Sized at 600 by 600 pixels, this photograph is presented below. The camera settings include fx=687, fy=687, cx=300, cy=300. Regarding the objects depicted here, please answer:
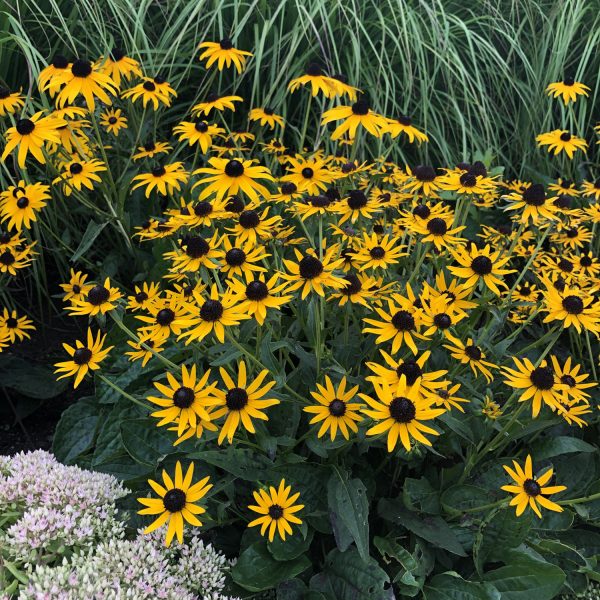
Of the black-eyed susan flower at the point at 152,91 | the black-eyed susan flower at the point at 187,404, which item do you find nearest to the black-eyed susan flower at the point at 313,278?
the black-eyed susan flower at the point at 187,404

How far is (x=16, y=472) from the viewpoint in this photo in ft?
6.06

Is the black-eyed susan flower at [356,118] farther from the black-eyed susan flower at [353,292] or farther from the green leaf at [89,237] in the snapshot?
the green leaf at [89,237]

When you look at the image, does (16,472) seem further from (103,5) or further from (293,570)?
(103,5)

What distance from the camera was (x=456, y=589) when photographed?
5.74 feet

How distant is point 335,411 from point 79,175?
1.31 metres

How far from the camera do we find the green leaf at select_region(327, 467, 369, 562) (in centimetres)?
162

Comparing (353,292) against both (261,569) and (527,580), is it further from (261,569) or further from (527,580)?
(527,580)

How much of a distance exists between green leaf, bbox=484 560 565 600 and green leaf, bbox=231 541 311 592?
0.50 m

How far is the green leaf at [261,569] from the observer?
171 centimetres

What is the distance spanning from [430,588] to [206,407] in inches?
30.2

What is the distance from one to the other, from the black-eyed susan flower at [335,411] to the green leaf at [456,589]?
0.50 m

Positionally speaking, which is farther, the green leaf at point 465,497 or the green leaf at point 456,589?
the green leaf at point 465,497

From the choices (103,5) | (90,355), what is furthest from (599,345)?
(103,5)

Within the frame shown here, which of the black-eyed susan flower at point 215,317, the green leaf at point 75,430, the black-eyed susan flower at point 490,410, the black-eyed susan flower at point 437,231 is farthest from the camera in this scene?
the green leaf at point 75,430
